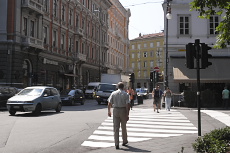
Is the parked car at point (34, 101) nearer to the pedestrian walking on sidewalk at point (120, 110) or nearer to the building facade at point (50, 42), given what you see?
the pedestrian walking on sidewalk at point (120, 110)

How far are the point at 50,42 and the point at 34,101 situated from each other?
21.8 meters

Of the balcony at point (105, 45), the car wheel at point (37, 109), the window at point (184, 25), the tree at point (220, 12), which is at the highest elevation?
the balcony at point (105, 45)

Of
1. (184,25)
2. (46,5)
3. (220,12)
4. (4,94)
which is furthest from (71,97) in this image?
(220,12)

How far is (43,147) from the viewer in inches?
323

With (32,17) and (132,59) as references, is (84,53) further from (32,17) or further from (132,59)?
(132,59)

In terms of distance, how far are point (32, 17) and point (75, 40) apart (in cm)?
1280

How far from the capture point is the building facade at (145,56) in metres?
95.9

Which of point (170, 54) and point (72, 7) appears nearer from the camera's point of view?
point (170, 54)

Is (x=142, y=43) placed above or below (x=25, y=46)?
above

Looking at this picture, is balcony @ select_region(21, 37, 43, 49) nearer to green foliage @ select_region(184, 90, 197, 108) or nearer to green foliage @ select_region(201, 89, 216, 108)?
green foliage @ select_region(184, 90, 197, 108)

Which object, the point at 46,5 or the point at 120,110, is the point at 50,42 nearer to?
the point at 46,5

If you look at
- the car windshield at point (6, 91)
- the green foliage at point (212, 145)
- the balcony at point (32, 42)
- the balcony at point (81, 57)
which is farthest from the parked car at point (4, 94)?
the balcony at point (81, 57)

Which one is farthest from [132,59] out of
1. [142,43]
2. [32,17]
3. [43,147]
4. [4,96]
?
[43,147]

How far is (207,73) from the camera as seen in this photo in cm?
2377
